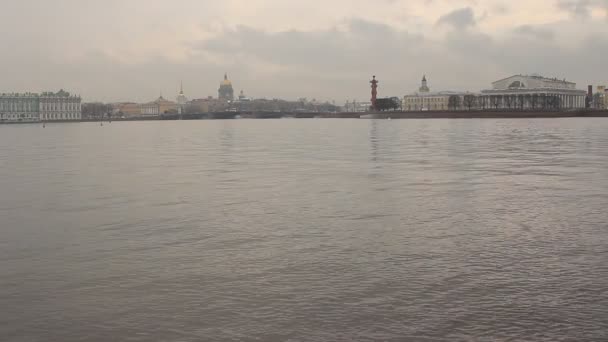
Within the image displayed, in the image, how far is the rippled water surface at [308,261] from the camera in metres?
5.25

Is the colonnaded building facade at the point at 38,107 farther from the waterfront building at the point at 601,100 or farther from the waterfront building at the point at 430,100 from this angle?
the waterfront building at the point at 601,100

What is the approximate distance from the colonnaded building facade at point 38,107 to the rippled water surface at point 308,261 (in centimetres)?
15800

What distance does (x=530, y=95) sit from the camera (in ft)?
409

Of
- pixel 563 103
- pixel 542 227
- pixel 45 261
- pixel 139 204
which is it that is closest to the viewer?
pixel 45 261

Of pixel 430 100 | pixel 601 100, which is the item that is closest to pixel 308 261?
pixel 430 100

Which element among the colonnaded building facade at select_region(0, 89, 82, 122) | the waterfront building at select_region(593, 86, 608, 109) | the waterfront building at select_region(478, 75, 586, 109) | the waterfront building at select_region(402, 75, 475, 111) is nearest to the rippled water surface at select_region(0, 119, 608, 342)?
the waterfront building at select_region(478, 75, 586, 109)

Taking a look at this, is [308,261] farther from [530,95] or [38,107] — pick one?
[38,107]

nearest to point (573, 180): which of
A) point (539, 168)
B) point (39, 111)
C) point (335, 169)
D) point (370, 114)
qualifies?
point (539, 168)

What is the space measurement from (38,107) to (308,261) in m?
172

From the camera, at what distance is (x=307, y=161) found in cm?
2145

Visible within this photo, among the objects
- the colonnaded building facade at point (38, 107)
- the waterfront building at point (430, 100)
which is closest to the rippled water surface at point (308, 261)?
the waterfront building at point (430, 100)

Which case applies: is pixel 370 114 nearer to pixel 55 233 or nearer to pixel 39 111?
pixel 39 111

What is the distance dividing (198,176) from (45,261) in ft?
30.4

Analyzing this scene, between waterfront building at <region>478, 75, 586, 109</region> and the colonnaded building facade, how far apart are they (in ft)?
328
